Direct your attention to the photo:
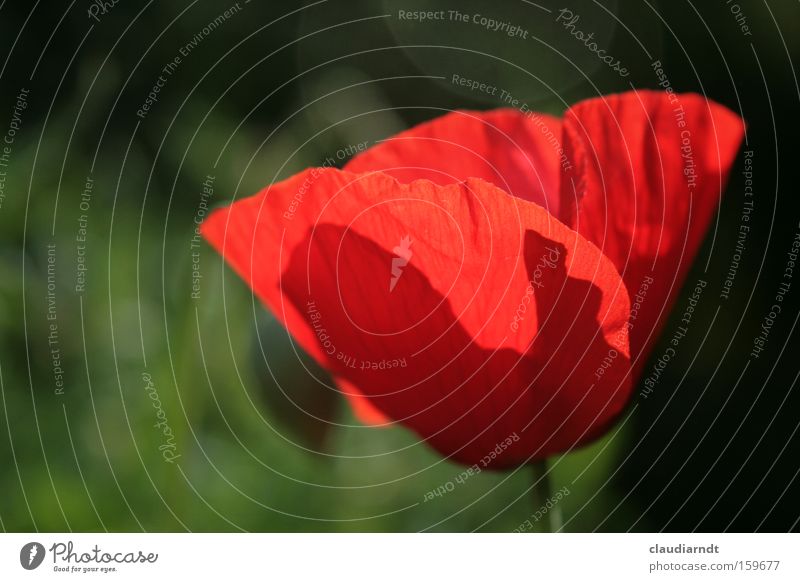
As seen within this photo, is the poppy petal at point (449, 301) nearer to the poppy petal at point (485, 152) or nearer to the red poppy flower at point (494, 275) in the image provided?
the red poppy flower at point (494, 275)

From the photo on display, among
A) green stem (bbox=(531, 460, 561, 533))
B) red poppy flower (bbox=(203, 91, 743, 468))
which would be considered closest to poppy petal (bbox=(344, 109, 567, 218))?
red poppy flower (bbox=(203, 91, 743, 468))

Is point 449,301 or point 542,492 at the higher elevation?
point 449,301

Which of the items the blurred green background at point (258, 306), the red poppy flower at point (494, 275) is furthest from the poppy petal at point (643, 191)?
the blurred green background at point (258, 306)

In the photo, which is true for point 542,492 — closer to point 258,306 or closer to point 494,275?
point 494,275

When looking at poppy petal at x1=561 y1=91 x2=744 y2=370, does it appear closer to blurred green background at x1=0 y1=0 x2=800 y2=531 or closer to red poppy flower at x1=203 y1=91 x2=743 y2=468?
red poppy flower at x1=203 y1=91 x2=743 y2=468

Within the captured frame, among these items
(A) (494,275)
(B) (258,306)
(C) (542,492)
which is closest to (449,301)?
(A) (494,275)
